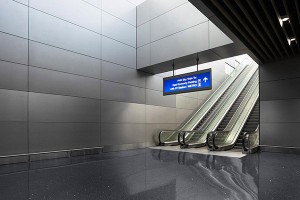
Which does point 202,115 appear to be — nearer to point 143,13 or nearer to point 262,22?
point 143,13

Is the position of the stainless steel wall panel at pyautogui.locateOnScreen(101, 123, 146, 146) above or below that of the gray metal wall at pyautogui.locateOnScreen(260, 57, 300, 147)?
below

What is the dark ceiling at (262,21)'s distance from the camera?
14.3 feet

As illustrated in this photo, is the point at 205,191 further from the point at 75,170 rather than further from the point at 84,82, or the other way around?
the point at 84,82

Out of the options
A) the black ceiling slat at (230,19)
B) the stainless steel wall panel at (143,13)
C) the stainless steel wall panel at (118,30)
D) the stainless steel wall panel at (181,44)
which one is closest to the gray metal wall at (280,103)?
the black ceiling slat at (230,19)

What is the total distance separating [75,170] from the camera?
17.1 feet

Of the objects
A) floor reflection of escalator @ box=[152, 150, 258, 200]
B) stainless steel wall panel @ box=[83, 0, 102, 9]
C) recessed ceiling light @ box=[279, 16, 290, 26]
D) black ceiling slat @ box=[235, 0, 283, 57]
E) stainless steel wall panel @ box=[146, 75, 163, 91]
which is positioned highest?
stainless steel wall panel @ box=[83, 0, 102, 9]

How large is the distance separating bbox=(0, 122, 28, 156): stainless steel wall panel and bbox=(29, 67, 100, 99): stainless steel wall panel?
1196 mm

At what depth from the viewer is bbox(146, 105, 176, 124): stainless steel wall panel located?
10.8 meters

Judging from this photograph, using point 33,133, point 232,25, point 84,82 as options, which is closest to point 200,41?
point 232,25

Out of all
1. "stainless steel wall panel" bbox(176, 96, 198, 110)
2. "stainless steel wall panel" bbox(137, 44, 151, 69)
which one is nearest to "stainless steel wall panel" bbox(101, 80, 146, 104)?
"stainless steel wall panel" bbox(137, 44, 151, 69)

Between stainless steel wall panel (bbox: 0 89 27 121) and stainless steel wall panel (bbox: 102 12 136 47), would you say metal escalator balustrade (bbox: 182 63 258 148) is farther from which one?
stainless steel wall panel (bbox: 0 89 27 121)

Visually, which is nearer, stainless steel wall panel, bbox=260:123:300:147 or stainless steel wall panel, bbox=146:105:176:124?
stainless steel wall panel, bbox=260:123:300:147

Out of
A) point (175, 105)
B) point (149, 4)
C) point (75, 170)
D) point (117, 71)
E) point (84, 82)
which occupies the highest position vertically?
point (149, 4)

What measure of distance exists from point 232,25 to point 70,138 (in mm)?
6271
